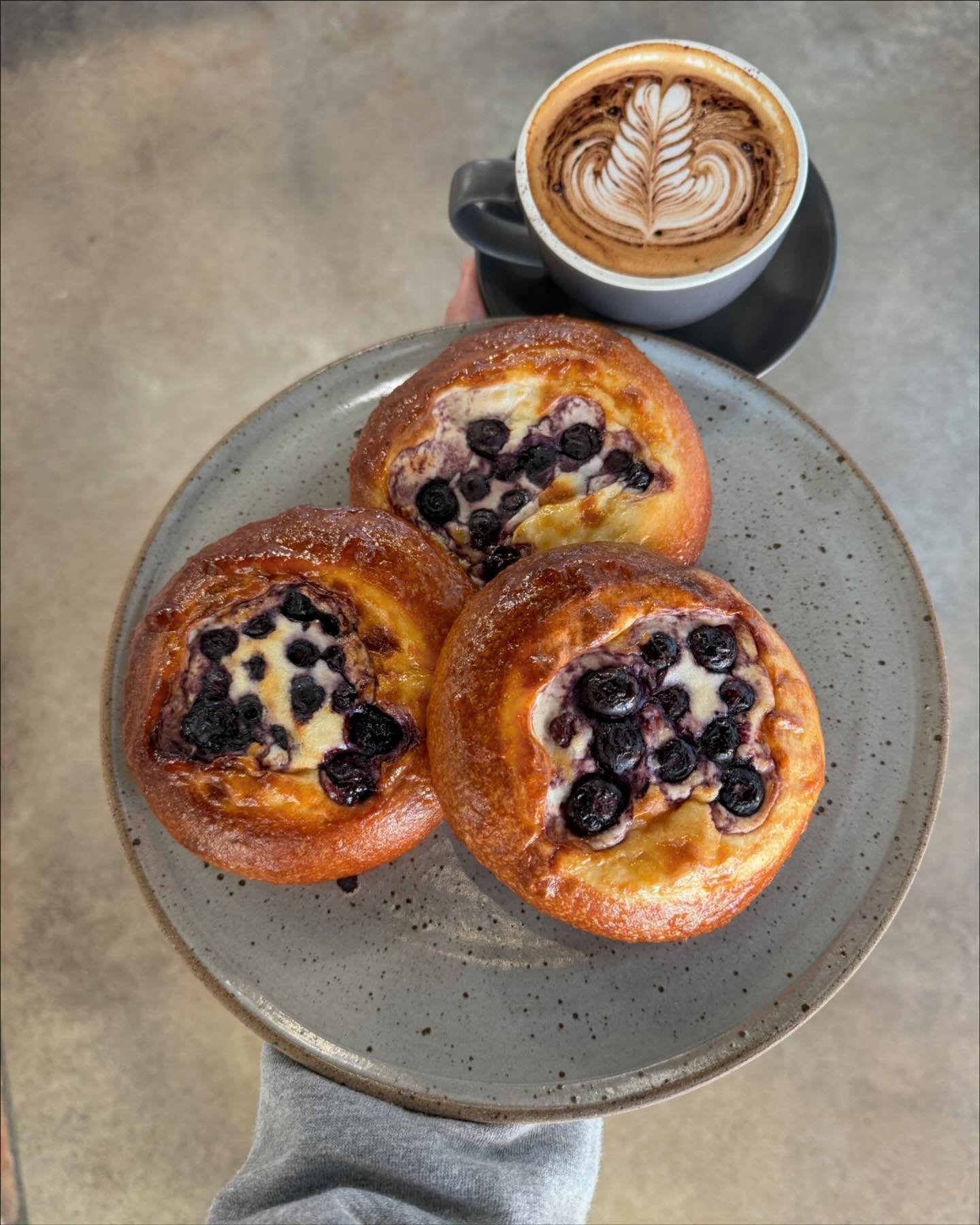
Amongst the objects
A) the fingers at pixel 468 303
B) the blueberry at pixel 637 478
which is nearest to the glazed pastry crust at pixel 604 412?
the blueberry at pixel 637 478

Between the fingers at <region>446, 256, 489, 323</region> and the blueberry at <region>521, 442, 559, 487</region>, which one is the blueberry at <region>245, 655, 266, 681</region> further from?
the fingers at <region>446, 256, 489, 323</region>

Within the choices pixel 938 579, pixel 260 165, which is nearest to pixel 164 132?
pixel 260 165

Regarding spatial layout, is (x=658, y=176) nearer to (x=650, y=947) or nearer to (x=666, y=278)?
(x=666, y=278)

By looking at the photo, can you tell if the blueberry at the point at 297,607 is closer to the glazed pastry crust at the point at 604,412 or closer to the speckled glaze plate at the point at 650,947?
the glazed pastry crust at the point at 604,412

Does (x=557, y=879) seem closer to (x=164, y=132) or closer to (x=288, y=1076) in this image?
(x=288, y=1076)

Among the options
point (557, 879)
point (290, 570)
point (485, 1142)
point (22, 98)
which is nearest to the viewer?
point (557, 879)

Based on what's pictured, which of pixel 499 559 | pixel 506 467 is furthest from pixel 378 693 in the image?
pixel 506 467
